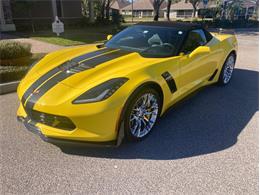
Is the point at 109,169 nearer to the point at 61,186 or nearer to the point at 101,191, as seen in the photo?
the point at 101,191

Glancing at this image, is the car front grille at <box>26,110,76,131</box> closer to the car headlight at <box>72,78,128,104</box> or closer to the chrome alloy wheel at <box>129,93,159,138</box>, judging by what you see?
the car headlight at <box>72,78,128,104</box>

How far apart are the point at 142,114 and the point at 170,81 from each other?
2.08 feet

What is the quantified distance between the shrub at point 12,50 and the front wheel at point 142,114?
4.41m

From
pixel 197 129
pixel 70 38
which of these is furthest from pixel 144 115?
pixel 70 38

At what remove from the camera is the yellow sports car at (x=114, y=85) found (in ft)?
8.56

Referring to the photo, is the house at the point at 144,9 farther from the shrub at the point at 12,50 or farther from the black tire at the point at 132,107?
the black tire at the point at 132,107

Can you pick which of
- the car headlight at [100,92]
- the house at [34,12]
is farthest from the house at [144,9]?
the car headlight at [100,92]

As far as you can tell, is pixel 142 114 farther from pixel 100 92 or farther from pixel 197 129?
pixel 197 129

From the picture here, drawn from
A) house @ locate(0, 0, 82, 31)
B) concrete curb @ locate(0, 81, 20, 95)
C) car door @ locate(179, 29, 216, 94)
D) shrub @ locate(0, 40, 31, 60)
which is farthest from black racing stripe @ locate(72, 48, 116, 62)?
house @ locate(0, 0, 82, 31)

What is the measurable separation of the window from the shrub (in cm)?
436

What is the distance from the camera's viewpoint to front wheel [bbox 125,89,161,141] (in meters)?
2.89

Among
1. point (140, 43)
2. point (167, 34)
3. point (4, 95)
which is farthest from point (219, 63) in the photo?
point (4, 95)

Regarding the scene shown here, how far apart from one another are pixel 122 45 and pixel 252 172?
8.39 feet

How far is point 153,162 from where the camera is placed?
282 centimetres
